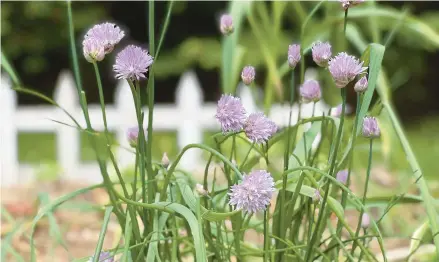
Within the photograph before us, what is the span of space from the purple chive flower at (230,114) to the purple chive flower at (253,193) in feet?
0.19

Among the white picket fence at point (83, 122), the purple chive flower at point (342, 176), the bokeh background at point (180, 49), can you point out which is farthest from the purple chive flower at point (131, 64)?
the bokeh background at point (180, 49)

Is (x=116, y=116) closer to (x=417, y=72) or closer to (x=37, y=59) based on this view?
(x=37, y=59)

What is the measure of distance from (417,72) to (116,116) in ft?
17.8

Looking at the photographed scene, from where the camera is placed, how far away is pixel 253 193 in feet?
2.47

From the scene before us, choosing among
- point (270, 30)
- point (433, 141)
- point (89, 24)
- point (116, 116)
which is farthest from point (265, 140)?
point (89, 24)

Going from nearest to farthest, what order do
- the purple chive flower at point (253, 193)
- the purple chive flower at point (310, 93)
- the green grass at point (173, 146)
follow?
the purple chive flower at point (253, 193), the purple chive flower at point (310, 93), the green grass at point (173, 146)

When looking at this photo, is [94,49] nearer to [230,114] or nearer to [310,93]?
[230,114]

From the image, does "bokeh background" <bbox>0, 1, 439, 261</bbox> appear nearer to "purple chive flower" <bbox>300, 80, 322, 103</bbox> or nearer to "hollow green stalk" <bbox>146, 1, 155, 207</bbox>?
"purple chive flower" <bbox>300, 80, 322, 103</bbox>

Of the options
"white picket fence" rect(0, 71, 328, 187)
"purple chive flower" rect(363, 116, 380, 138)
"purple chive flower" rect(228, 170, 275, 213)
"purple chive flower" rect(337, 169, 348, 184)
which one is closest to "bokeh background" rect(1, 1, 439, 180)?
"white picket fence" rect(0, 71, 328, 187)

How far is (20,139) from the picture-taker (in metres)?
8.41

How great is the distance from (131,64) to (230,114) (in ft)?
0.38

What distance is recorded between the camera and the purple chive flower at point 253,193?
0.75 meters

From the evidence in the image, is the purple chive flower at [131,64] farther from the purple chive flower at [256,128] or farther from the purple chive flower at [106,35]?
the purple chive flower at [256,128]

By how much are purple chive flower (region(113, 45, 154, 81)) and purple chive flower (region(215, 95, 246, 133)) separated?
0.09 metres
